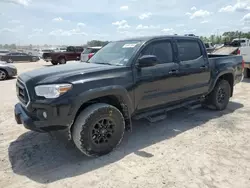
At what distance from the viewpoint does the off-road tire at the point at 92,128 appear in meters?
3.33

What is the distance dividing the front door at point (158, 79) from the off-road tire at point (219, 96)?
5.18 feet

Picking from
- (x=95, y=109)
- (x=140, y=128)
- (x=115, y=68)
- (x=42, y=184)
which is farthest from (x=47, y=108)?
(x=140, y=128)

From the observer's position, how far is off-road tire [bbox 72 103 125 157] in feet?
10.9

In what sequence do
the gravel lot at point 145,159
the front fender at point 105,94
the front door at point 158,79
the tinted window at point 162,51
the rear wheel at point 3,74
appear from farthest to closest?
1. the rear wheel at point 3,74
2. the tinted window at point 162,51
3. the front door at point 158,79
4. the front fender at point 105,94
5. the gravel lot at point 145,159

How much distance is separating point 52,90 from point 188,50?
10.1 feet

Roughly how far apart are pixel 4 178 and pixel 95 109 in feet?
4.91

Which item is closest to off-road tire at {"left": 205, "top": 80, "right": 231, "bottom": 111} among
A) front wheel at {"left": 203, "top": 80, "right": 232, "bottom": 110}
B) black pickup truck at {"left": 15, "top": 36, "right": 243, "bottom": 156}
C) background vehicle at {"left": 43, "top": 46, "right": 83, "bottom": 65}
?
front wheel at {"left": 203, "top": 80, "right": 232, "bottom": 110}

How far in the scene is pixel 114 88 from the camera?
3.54 meters

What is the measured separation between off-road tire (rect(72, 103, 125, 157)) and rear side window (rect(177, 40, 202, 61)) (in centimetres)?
202

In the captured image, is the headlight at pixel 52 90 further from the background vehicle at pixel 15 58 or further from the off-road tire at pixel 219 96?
the background vehicle at pixel 15 58

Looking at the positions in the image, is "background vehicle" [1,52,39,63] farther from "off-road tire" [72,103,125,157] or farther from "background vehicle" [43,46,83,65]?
"off-road tire" [72,103,125,157]

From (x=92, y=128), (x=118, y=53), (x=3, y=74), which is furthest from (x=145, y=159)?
(x=3, y=74)

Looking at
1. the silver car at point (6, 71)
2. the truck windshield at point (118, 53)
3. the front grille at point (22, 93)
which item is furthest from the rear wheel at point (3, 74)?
the front grille at point (22, 93)

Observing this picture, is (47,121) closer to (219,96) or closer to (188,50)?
(188,50)
